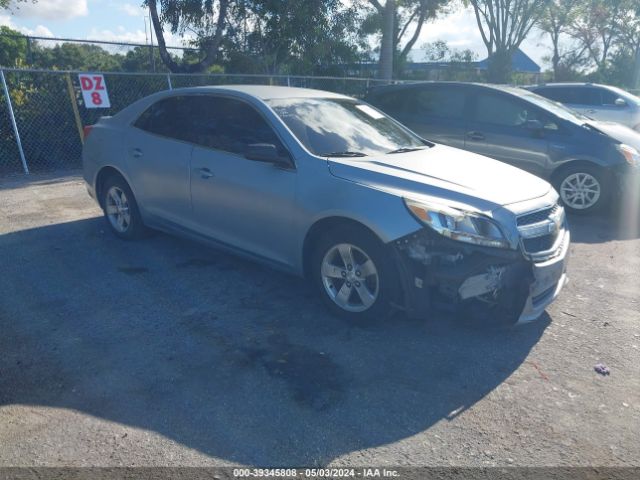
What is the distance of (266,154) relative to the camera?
4.34 m

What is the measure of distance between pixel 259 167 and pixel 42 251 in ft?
9.18

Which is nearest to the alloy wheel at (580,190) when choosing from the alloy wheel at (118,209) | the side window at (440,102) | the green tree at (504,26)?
the side window at (440,102)

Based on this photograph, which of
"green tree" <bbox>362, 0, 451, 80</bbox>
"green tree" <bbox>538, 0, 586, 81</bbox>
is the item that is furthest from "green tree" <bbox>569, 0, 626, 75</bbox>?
"green tree" <bbox>362, 0, 451, 80</bbox>

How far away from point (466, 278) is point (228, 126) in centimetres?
259

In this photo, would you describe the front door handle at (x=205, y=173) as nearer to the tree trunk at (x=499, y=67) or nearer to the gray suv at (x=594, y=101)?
the gray suv at (x=594, y=101)

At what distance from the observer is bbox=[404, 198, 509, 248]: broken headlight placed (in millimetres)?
3660

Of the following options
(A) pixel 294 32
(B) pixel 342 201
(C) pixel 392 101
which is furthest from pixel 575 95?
(B) pixel 342 201

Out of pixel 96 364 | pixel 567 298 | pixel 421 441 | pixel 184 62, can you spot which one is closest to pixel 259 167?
pixel 96 364

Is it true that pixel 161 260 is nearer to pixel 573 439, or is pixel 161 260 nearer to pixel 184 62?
pixel 573 439

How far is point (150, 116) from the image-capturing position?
5664 millimetres

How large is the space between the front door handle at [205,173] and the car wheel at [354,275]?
1.33 metres

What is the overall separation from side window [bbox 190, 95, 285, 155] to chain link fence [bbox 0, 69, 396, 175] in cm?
570

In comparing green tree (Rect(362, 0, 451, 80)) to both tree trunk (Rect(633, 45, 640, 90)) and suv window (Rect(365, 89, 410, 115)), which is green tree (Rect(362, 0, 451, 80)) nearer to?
suv window (Rect(365, 89, 410, 115))

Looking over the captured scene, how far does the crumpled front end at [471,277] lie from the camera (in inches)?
143
